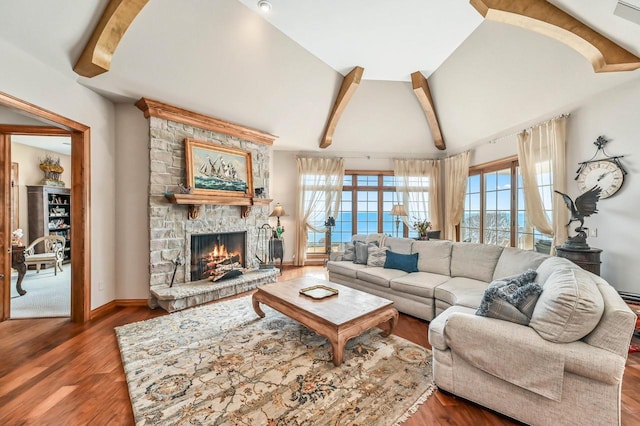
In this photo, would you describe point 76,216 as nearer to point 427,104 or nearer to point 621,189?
point 427,104

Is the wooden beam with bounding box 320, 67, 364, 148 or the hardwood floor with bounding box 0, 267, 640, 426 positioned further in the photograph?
the wooden beam with bounding box 320, 67, 364, 148

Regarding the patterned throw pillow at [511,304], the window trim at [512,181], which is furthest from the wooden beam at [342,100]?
the patterned throw pillow at [511,304]

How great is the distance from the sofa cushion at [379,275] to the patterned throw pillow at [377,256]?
0.16 meters

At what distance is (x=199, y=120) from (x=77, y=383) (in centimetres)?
346

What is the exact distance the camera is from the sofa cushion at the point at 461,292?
8.44 ft

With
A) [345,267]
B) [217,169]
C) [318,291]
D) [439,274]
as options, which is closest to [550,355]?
[318,291]

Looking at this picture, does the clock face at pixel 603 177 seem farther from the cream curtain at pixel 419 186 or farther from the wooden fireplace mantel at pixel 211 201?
the wooden fireplace mantel at pixel 211 201

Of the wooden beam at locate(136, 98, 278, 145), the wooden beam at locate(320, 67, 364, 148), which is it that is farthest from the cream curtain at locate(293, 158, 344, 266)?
the wooden beam at locate(136, 98, 278, 145)

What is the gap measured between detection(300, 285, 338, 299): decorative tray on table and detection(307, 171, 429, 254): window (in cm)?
351

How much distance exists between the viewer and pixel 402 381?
2.06 meters

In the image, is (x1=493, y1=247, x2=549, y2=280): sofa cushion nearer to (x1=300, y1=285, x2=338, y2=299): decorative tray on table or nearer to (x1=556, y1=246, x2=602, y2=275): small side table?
(x1=556, y1=246, x2=602, y2=275): small side table

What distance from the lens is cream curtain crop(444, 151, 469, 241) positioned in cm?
571

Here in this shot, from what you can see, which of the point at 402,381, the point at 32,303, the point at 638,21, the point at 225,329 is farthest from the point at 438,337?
the point at 32,303

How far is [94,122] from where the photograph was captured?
3.27m
